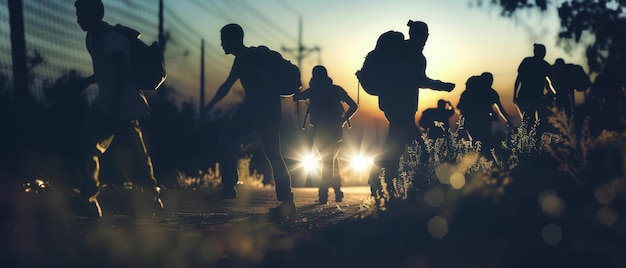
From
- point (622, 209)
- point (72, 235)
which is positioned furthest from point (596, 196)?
point (72, 235)

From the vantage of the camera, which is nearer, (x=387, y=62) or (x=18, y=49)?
(x=387, y=62)

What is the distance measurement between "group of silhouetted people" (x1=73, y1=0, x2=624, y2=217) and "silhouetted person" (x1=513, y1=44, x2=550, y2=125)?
2cm

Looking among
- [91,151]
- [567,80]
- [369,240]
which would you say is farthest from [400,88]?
[567,80]

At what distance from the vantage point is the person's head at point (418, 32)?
11008mm

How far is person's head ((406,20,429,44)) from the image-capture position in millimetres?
11008

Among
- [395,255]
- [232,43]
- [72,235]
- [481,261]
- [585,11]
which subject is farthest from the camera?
[585,11]

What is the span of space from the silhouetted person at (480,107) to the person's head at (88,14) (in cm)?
796

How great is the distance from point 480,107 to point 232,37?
6790mm

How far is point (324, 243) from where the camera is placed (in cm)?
709

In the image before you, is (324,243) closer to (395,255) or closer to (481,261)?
(395,255)

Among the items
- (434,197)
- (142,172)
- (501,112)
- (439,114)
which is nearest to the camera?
(434,197)

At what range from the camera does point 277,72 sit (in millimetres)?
9812

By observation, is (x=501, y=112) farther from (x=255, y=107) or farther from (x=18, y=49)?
(x=18, y=49)

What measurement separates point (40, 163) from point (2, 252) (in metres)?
9.88
